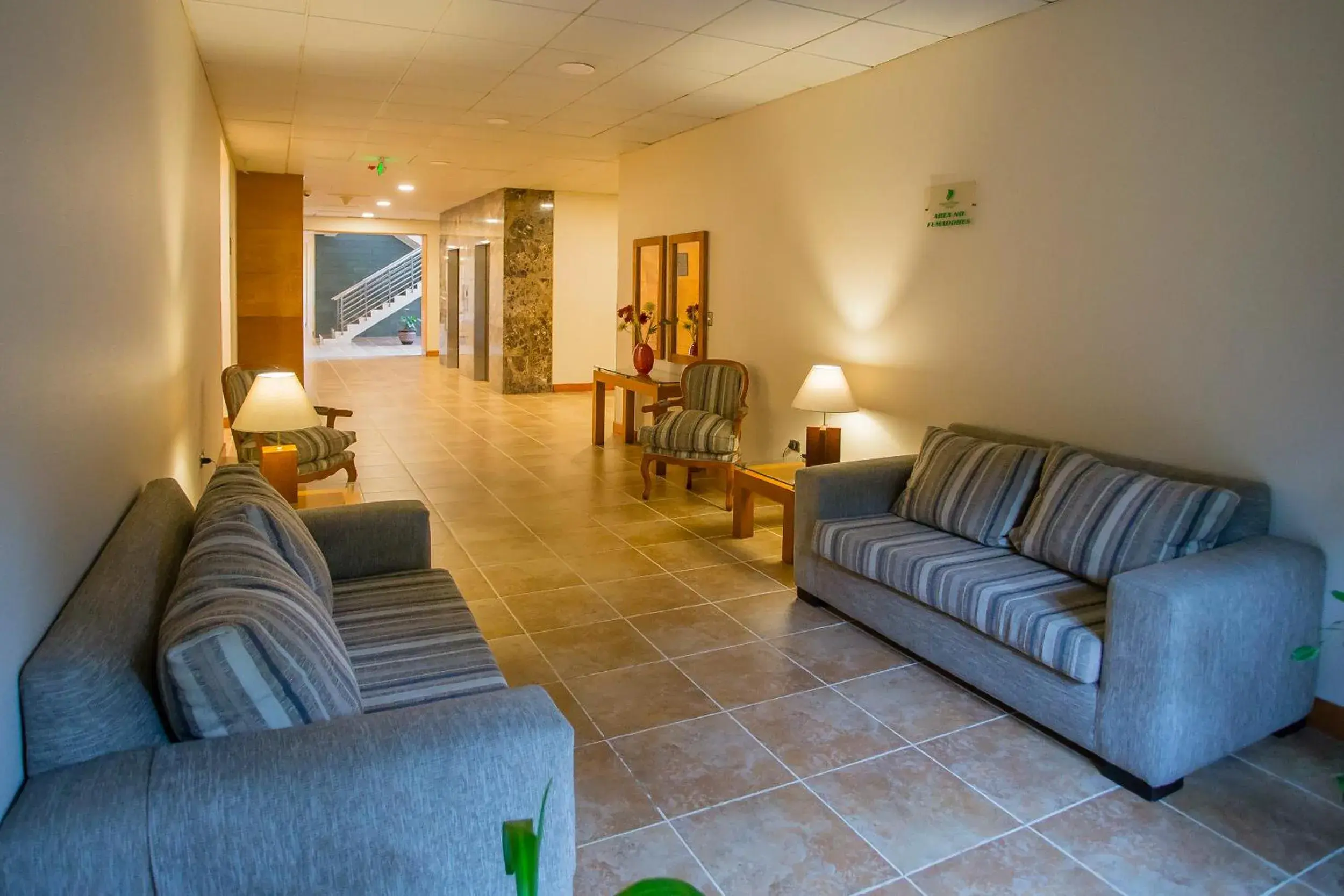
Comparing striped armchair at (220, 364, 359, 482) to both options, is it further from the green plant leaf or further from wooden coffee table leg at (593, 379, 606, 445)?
the green plant leaf

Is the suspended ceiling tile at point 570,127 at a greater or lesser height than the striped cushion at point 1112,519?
greater

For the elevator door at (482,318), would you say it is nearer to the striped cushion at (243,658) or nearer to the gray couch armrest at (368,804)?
the striped cushion at (243,658)

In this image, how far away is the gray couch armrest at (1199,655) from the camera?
2568mm

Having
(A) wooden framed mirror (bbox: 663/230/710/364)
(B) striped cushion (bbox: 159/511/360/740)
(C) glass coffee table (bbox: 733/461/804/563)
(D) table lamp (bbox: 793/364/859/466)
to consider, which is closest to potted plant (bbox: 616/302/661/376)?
(A) wooden framed mirror (bbox: 663/230/710/364)

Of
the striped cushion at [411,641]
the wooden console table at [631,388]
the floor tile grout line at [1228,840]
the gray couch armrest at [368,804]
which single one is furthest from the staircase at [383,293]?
the gray couch armrest at [368,804]

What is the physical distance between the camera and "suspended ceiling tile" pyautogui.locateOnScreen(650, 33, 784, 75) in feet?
15.3

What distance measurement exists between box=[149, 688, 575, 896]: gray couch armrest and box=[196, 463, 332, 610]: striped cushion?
87cm

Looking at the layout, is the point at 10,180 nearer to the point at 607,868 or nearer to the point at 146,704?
the point at 146,704

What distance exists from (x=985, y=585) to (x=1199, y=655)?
721 millimetres

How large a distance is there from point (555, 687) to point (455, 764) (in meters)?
1.71

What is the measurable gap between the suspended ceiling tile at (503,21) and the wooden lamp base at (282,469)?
2.28m

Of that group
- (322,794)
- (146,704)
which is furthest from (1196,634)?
(146,704)

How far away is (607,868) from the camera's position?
7.50ft

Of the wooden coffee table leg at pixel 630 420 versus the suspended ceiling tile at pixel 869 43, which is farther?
the wooden coffee table leg at pixel 630 420
